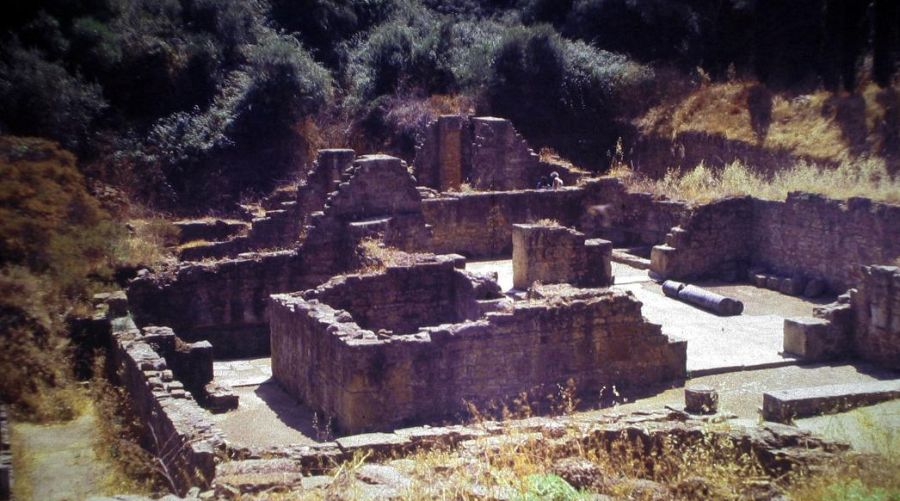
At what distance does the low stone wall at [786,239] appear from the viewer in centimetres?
1739

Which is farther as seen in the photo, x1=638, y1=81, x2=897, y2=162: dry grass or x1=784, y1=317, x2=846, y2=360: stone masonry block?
x1=638, y1=81, x2=897, y2=162: dry grass

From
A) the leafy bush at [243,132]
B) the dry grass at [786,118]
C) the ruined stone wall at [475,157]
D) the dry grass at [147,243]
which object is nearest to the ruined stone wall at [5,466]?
the dry grass at [147,243]

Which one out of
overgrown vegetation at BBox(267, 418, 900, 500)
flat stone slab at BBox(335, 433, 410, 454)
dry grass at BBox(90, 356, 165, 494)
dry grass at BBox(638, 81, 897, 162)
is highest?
dry grass at BBox(638, 81, 897, 162)

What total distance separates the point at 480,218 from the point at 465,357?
983cm

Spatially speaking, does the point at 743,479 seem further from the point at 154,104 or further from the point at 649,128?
the point at 154,104

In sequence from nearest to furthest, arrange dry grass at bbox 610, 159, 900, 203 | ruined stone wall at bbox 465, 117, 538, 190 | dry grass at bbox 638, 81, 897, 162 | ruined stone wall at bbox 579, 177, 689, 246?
1. dry grass at bbox 610, 159, 900, 203
2. ruined stone wall at bbox 579, 177, 689, 246
3. dry grass at bbox 638, 81, 897, 162
4. ruined stone wall at bbox 465, 117, 538, 190

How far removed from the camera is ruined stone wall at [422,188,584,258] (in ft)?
68.6

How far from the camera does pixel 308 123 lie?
28359 millimetres

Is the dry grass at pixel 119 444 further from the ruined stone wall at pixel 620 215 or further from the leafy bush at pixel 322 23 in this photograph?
the leafy bush at pixel 322 23

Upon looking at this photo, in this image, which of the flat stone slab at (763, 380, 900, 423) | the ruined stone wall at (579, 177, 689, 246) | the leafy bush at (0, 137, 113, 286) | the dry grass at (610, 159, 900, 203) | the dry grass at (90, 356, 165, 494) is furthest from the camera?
the ruined stone wall at (579, 177, 689, 246)

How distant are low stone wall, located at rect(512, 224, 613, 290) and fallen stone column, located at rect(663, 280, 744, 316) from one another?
1.22m

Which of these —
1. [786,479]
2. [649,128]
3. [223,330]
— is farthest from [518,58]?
[786,479]

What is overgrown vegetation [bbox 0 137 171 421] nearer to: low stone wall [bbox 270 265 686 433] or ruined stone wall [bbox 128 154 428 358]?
ruined stone wall [bbox 128 154 428 358]

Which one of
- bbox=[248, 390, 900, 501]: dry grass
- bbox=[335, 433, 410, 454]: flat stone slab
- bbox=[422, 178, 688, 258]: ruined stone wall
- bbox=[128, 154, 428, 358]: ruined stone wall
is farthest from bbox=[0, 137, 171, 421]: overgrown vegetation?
bbox=[248, 390, 900, 501]: dry grass
